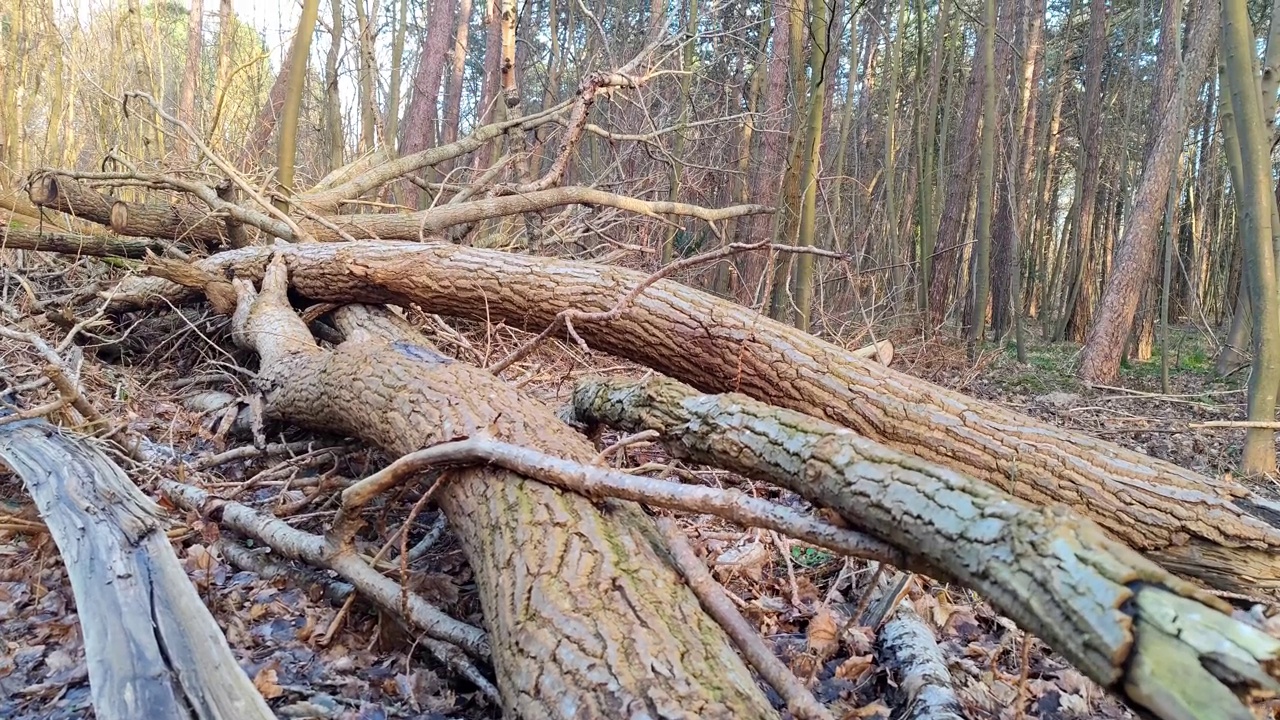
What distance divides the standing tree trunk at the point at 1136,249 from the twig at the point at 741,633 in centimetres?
838

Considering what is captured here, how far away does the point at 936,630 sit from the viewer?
108 inches

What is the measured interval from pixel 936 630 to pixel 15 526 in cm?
361

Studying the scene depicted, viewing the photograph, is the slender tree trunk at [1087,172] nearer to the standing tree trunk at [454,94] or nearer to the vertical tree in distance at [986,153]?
the vertical tree in distance at [986,153]

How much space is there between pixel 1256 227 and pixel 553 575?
508 cm

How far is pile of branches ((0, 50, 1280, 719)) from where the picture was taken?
4.52 feet

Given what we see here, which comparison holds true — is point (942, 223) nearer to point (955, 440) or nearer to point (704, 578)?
point (955, 440)

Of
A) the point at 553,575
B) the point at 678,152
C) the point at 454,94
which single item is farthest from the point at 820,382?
the point at 454,94

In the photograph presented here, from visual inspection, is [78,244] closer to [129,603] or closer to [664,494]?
[129,603]

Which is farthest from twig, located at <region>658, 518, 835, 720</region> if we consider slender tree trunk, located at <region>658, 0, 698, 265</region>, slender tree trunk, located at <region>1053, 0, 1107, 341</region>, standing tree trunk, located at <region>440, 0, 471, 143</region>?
slender tree trunk, located at <region>1053, 0, 1107, 341</region>

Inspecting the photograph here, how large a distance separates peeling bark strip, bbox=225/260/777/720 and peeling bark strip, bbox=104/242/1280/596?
109 cm

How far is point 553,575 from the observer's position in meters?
1.95

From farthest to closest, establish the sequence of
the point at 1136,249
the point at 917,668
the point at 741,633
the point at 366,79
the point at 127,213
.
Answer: the point at 366,79 < the point at 1136,249 < the point at 127,213 < the point at 917,668 < the point at 741,633

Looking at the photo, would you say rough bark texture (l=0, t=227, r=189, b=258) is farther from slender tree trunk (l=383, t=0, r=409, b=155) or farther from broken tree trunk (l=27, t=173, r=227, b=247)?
slender tree trunk (l=383, t=0, r=409, b=155)

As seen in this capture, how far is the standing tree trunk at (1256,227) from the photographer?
14.6 feet
